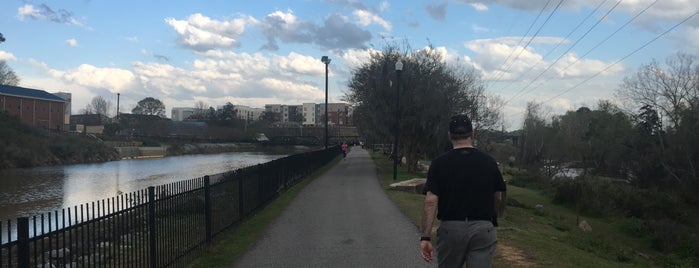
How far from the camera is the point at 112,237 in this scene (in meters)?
6.14

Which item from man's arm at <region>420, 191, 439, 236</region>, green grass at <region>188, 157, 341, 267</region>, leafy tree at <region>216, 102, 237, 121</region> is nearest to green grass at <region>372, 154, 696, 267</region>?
green grass at <region>188, 157, 341, 267</region>

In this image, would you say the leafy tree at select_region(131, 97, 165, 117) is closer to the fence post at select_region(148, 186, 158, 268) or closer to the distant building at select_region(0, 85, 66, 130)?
the distant building at select_region(0, 85, 66, 130)

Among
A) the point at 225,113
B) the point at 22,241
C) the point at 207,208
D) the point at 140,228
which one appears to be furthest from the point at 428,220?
the point at 225,113

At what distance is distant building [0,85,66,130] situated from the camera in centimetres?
9756

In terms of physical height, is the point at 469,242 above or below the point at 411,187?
above

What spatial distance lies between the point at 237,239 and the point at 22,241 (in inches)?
232

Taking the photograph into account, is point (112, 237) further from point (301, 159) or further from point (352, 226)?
point (301, 159)

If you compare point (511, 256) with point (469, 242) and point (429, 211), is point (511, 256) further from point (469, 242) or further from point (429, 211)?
point (429, 211)

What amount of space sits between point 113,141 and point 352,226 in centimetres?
9075

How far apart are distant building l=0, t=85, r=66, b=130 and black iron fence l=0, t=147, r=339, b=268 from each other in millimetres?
98443

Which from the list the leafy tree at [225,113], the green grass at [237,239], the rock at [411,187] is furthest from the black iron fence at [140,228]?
the leafy tree at [225,113]

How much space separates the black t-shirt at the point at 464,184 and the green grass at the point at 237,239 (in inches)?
181

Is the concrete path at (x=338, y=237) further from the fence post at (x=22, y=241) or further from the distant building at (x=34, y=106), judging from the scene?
the distant building at (x=34, y=106)

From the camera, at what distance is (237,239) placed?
9891 mm
